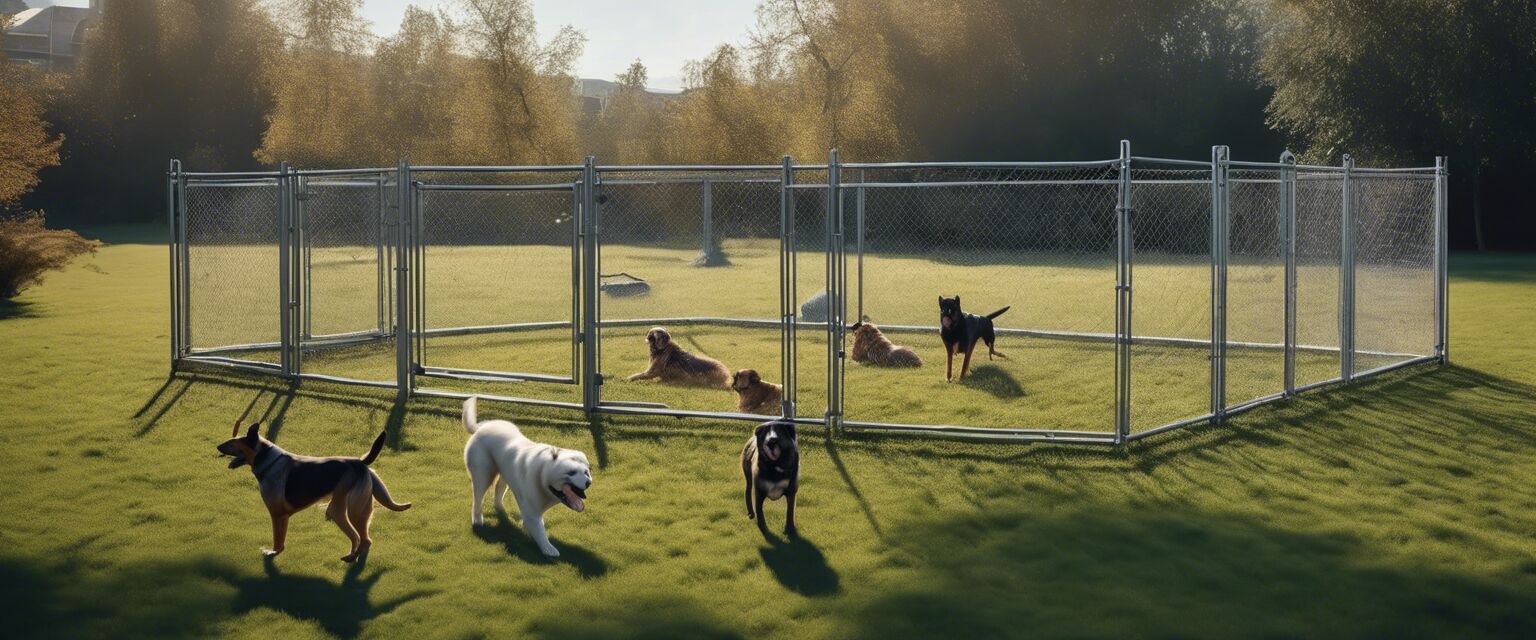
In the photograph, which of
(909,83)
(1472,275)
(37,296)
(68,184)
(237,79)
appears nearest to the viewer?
(37,296)

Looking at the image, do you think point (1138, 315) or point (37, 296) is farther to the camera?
point (37, 296)

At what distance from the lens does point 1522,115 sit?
33.8 meters

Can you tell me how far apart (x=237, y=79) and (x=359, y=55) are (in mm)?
5563

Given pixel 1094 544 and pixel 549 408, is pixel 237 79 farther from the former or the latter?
pixel 1094 544

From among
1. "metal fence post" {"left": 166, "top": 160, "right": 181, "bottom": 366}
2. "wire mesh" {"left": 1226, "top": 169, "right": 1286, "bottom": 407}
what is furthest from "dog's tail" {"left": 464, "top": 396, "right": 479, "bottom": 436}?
"metal fence post" {"left": 166, "top": 160, "right": 181, "bottom": 366}

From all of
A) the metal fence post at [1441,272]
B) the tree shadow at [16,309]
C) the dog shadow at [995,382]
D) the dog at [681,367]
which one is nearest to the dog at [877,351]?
the dog shadow at [995,382]

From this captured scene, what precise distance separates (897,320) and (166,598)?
618 inches

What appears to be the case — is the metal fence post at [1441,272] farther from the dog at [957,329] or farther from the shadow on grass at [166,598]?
the shadow on grass at [166,598]

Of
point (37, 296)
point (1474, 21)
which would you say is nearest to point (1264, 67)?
point (1474, 21)

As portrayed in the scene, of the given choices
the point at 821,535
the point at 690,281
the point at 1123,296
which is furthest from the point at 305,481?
the point at 690,281

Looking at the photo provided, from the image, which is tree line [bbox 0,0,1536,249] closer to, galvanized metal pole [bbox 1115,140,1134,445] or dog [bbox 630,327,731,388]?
dog [bbox 630,327,731,388]

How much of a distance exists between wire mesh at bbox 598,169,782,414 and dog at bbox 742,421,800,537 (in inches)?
147

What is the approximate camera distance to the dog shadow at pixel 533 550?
6906 millimetres

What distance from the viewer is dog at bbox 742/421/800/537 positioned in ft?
24.1
